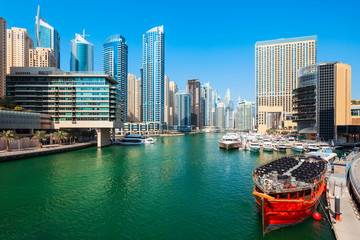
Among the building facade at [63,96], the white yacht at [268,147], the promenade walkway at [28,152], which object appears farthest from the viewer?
the building facade at [63,96]

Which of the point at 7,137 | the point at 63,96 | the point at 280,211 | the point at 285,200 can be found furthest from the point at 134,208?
the point at 63,96

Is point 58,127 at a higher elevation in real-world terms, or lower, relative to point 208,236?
higher

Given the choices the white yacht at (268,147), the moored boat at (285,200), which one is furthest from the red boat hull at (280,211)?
the white yacht at (268,147)

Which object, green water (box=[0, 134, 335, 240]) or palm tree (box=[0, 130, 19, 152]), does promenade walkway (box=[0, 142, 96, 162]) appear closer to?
palm tree (box=[0, 130, 19, 152])

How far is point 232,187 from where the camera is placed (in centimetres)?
3516

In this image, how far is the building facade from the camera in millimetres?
100312

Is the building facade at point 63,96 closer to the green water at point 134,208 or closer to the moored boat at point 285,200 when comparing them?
the green water at point 134,208

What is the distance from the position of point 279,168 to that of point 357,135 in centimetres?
11235

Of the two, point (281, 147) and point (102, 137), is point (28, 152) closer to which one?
point (102, 137)

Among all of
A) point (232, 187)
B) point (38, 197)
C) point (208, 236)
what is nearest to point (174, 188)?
point (232, 187)

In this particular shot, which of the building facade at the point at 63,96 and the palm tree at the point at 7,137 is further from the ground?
the building facade at the point at 63,96

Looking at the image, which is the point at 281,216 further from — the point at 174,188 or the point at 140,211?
the point at 174,188

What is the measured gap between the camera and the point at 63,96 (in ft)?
333

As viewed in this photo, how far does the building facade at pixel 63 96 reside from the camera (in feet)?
329
